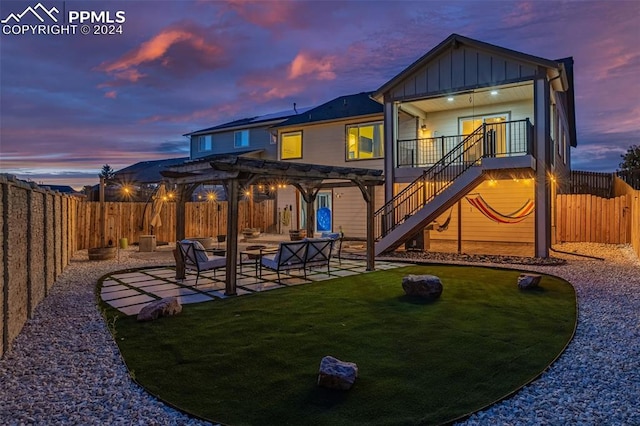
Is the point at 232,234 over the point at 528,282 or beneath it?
over

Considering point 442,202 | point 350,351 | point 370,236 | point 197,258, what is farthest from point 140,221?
Result: point 350,351

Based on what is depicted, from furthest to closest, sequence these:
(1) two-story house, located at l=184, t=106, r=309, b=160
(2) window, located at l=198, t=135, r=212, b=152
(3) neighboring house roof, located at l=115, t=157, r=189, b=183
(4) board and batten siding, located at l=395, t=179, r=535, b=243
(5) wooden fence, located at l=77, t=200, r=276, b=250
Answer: (3) neighboring house roof, located at l=115, t=157, r=189, b=183
(2) window, located at l=198, t=135, r=212, b=152
(1) two-story house, located at l=184, t=106, r=309, b=160
(4) board and batten siding, located at l=395, t=179, r=535, b=243
(5) wooden fence, located at l=77, t=200, r=276, b=250

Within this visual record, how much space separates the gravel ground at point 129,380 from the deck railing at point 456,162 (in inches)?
250

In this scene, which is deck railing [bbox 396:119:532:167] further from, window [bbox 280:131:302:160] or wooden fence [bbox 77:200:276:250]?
wooden fence [bbox 77:200:276:250]

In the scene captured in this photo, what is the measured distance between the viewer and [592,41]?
54.3 ft

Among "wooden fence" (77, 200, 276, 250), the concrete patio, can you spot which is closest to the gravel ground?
the concrete patio

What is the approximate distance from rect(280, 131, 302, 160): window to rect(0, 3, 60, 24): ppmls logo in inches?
444

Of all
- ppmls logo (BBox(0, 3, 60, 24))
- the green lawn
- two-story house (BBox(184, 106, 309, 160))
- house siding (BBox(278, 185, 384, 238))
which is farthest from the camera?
two-story house (BBox(184, 106, 309, 160))

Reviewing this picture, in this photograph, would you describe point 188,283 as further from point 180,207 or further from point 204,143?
point 204,143

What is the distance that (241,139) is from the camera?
24.5 meters

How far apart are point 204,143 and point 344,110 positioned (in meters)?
11.4

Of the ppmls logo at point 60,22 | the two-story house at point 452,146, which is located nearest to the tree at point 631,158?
the two-story house at point 452,146

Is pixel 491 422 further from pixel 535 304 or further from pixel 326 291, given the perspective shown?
pixel 326 291

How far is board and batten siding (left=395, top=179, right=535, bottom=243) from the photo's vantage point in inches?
604
